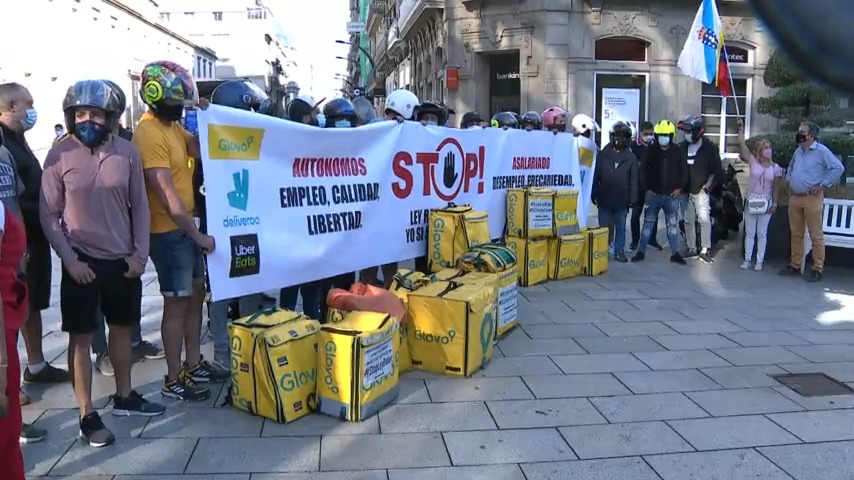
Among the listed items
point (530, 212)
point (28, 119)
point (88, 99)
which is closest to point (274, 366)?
point (88, 99)

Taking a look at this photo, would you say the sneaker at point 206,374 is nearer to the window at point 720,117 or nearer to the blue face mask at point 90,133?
the blue face mask at point 90,133

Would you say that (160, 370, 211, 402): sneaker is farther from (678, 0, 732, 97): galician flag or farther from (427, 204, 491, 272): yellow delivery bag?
(678, 0, 732, 97): galician flag

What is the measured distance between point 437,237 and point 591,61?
13.8m

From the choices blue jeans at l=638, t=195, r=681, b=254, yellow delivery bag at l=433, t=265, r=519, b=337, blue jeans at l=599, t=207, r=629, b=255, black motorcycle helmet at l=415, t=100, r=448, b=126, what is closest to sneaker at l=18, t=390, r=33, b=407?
yellow delivery bag at l=433, t=265, r=519, b=337

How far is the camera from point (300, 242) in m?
5.36

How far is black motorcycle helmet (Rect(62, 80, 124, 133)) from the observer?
3828 millimetres

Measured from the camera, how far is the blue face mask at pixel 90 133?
3.83 meters

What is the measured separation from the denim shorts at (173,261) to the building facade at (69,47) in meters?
17.4

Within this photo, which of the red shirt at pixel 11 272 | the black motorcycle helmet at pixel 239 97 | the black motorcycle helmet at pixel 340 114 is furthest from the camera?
the black motorcycle helmet at pixel 340 114

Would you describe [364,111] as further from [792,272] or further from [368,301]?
[792,272]

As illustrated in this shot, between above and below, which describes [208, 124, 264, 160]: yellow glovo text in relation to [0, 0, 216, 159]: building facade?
below

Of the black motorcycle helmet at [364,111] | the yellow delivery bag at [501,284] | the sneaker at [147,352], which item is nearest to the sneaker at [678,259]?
the yellow delivery bag at [501,284]

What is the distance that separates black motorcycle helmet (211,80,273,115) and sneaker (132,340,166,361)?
2.06m

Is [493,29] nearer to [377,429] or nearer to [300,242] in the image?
[300,242]
